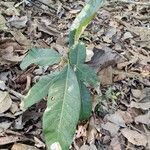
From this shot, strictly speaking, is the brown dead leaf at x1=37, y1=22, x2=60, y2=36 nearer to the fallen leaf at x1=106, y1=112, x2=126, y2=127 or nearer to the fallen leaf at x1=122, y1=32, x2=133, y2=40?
the fallen leaf at x1=122, y1=32, x2=133, y2=40

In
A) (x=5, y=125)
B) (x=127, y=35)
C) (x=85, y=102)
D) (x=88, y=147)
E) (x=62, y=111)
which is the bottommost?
(x=127, y=35)

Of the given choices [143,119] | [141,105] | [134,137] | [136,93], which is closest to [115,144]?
[134,137]

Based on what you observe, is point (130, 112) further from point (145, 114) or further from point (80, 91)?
point (80, 91)

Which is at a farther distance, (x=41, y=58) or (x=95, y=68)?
(x=95, y=68)

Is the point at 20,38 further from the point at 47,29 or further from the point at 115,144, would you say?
the point at 115,144

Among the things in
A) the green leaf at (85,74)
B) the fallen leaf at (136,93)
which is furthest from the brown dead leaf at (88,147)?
the fallen leaf at (136,93)

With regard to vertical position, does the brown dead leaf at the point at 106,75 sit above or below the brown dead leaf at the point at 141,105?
above

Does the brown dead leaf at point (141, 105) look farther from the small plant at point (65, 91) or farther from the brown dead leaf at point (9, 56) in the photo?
the brown dead leaf at point (9, 56)

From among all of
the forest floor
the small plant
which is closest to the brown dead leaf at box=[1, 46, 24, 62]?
the forest floor
